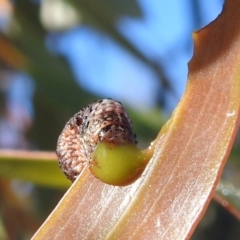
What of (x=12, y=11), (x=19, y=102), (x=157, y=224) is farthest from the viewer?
(x=19, y=102)

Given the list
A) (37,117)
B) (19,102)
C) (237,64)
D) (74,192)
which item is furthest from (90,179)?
(19,102)

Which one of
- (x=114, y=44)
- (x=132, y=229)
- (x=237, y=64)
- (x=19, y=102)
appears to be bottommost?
(x=19, y=102)

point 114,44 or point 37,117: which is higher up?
point 114,44

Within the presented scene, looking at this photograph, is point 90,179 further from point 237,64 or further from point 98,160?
point 237,64

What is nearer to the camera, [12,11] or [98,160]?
[98,160]
